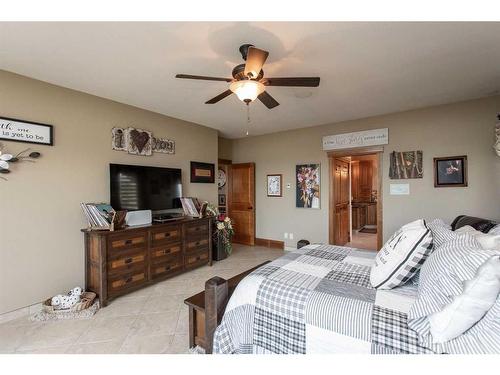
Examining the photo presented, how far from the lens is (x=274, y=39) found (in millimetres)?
1771

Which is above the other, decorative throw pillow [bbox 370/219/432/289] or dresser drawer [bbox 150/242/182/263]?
decorative throw pillow [bbox 370/219/432/289]

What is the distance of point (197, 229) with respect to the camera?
3.56 metres

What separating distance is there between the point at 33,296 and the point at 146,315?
1216 millimetres

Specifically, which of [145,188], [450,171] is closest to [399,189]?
[450,171]

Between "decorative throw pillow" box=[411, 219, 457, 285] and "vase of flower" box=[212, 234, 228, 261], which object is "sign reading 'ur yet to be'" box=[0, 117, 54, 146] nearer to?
"vase of flower" box=[212, 234, 228, 261]

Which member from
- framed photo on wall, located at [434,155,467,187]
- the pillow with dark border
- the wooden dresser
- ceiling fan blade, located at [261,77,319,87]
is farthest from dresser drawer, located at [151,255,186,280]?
framed photo on wall, located at [434,155,467,187]

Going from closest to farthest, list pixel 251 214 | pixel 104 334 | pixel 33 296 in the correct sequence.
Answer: pixel 104 334 → pixel 33 296 → pixel 251 214

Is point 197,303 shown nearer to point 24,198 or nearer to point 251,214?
point 24,198

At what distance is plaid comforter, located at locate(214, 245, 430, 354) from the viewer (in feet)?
3.45

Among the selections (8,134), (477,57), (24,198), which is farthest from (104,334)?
(477,57)

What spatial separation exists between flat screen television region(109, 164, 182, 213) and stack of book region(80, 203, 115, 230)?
0.30 m

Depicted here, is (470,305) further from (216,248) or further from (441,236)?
(216,248)

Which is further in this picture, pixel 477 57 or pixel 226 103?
pixel 226 103

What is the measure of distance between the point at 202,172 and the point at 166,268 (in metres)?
1.77
